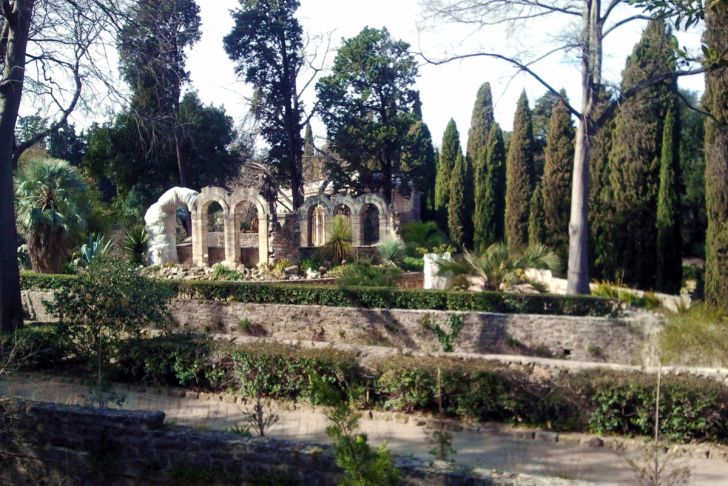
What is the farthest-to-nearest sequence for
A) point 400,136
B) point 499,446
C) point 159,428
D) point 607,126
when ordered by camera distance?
point 400,136 → point 607,126 → point 499,446 → point 159,428

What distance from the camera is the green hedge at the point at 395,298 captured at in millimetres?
13156

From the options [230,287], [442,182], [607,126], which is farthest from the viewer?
[442,182]

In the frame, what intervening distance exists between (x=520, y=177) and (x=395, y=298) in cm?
1433

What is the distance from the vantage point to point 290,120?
30516mm

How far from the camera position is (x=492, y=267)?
49.5 feet

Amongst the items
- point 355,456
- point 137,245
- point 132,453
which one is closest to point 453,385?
point 132,453

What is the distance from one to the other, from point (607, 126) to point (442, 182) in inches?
521

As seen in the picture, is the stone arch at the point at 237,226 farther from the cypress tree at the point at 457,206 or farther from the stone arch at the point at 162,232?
the cypress tree at the point at 457,206

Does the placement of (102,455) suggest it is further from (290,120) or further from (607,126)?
(290,120)

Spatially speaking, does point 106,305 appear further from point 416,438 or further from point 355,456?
point 355,456

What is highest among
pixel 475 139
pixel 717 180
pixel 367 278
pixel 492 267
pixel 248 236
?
pixel 475 139

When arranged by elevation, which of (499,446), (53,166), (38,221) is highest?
(53,166)

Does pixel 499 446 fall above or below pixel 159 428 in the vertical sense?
below

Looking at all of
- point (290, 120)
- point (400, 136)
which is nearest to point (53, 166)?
point (290, 120)
